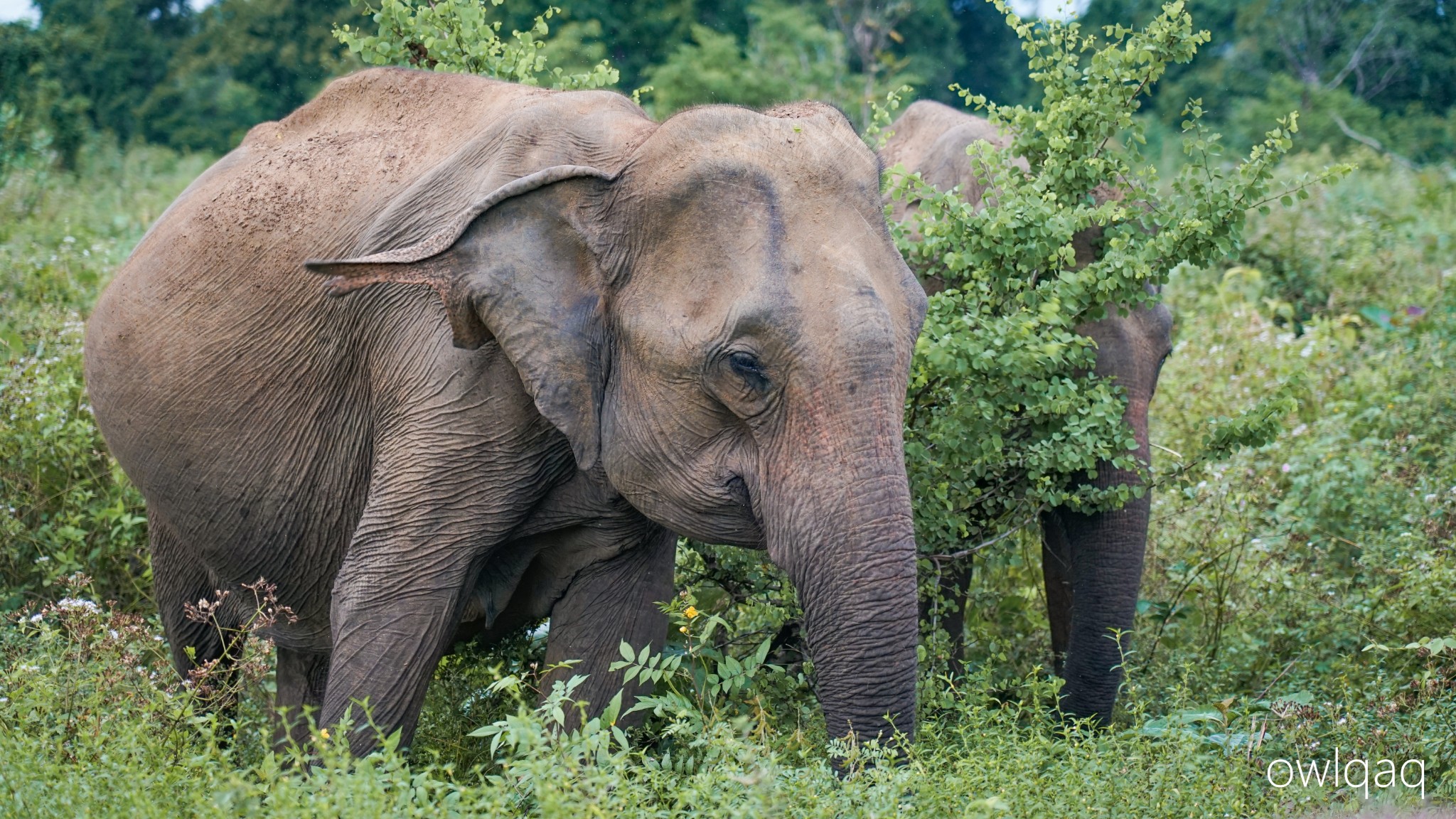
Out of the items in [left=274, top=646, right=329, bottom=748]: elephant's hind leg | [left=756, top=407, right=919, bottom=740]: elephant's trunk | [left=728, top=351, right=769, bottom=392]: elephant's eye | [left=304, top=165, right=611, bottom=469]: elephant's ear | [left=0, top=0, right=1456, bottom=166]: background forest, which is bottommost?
[left=274, top=646, right=329, bottom=748]: elephant's hind leg

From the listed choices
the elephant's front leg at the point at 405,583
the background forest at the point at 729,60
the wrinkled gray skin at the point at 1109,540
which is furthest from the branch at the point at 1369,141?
the elephant's front leg at the point at 405,583

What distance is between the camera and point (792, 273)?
3.34m

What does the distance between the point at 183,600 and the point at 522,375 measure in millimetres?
2052

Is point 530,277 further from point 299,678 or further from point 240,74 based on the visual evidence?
point 240,74

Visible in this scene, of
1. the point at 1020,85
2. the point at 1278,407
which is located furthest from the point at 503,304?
the point at 1020,85

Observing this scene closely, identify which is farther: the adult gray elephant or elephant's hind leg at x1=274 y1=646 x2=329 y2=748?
elephant's hind leg at x1=274 y1=646 x2=329 y2=748

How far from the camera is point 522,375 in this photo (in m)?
3.57

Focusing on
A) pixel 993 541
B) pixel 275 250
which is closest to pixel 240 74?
pixel 275 250

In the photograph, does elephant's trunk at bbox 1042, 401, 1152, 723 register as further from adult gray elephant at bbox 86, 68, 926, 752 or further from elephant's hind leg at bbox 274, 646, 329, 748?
elephant's hind leg at bbox 274, 646, 329, 748

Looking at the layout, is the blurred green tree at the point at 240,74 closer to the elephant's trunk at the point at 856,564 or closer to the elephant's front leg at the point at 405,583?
the elephant's front leg at the point at 405,583

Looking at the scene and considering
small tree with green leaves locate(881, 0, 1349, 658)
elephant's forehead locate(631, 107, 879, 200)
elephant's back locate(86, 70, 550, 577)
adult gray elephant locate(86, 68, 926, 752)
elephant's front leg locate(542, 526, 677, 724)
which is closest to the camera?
adult gray elephant locate(86, 68, 926, 752)

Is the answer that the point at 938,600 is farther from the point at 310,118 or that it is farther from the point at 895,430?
the point at 310,118

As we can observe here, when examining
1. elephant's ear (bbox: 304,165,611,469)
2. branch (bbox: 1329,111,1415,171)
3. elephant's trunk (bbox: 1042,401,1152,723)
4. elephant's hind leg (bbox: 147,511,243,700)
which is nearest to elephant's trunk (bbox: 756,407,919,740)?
elephant's ear (bbox: 304,165,611,469)

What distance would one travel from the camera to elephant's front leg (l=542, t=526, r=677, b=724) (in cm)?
414
